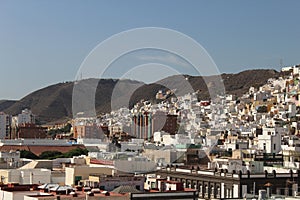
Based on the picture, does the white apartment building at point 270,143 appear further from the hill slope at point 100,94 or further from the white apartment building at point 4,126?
the white apartment building at point 4,126

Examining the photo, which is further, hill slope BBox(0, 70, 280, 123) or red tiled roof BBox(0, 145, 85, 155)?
hill slope BBox(0, 70, 280, 123)

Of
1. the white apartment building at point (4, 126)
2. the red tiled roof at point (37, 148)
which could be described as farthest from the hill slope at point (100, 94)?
the red tiled roof at point (37, 148)

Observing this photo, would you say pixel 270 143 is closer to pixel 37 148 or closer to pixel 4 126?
pixel 37 148

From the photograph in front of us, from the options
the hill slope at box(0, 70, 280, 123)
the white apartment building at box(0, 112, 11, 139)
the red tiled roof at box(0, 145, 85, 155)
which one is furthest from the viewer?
the hill slope at box(0, 70, 280, 123)

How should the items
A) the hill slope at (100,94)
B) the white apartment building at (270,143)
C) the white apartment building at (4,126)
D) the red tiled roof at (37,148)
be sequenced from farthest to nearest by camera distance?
the hill slope at (100,94), the white apartment building at (4,126), the red tiled roof at (37,148), the white apartment building at (270,143)

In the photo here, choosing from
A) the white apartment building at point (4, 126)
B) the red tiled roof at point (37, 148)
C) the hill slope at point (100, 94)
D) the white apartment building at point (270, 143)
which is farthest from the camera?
the hill slope at point (100, 94)

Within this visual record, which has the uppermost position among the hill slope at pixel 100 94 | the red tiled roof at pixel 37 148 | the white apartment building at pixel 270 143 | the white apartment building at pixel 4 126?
the hill slope at pixel 100 94

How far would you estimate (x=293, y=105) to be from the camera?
72.5m

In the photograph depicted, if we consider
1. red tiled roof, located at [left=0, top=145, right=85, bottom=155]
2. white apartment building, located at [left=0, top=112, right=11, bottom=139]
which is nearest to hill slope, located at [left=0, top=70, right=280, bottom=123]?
white apartment building, located at [left=0, top=112, right=11, bottom=139]

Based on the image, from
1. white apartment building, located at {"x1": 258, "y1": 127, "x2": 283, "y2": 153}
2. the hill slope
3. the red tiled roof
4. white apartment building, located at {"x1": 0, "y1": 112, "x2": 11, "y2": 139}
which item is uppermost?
the hill slope

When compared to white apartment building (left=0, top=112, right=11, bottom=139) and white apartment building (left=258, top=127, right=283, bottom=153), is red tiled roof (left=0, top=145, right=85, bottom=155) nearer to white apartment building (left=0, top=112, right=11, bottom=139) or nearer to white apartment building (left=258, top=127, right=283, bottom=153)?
white apartment building (left=258, top=127, right=283, bottom=153)

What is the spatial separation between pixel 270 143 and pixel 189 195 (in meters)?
26.7

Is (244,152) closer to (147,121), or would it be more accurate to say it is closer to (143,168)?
(143,168)

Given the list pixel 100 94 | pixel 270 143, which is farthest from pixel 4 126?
pixel 270 143
